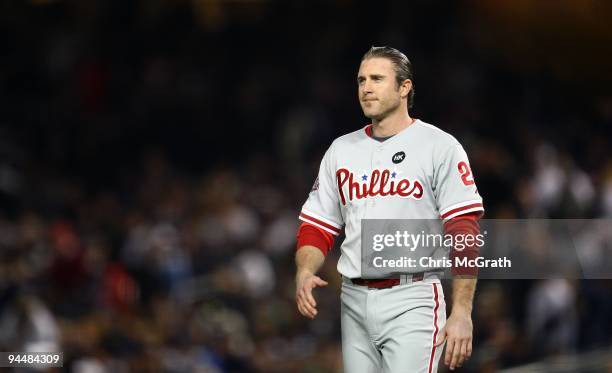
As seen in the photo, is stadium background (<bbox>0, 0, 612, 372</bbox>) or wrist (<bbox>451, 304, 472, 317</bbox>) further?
stadium background (<bbox>0, 0, 612, 372</bbox>)

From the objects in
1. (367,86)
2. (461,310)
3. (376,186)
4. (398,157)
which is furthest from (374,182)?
(461,310)

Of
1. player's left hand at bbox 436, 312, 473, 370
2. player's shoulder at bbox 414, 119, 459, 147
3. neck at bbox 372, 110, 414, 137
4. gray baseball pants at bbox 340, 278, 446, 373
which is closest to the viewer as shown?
player's left hand at bbox 436, 312, 473, 370

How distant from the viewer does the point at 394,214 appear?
4211mm

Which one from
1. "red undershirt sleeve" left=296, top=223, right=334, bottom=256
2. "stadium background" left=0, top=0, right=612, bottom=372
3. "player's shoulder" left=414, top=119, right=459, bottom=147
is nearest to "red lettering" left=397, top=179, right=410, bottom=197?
"player's shoulder" left=414, top=119, right=459, bottom=147

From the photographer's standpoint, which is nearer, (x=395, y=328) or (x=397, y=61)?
(x=395, y=328)

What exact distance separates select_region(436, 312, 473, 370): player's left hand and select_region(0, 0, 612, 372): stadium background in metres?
2.80

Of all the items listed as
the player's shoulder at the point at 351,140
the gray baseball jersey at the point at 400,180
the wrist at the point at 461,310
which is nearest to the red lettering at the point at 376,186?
the gray baseball jersey at the point at 400,180

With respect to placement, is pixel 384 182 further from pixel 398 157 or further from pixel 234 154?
pixel 234 154

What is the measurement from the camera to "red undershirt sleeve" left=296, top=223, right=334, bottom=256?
14.5 ft

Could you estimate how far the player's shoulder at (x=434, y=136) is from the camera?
420cm

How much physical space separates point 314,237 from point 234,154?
26.3ft

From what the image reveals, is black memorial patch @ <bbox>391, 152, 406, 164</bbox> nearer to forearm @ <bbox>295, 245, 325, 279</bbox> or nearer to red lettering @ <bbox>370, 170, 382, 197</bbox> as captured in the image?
red lettering @ <bbox>370, 170, 382, 197</bbox>

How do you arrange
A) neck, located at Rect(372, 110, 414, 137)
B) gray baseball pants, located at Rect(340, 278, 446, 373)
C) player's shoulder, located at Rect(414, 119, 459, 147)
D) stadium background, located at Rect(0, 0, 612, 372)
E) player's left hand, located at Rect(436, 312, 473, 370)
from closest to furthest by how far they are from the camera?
player's left hand, located at Rect(436, 312, 473, 370), gray baseball pants, located at Rect(340, 278, 446, 373), player's shoulder, located at Rect(414, 119, 459, 147), neck, located at Rect(372, 110, 414, 137), stadium background, located at Rect(0, 0, 612, 372)

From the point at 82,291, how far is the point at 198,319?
45.6 inches
